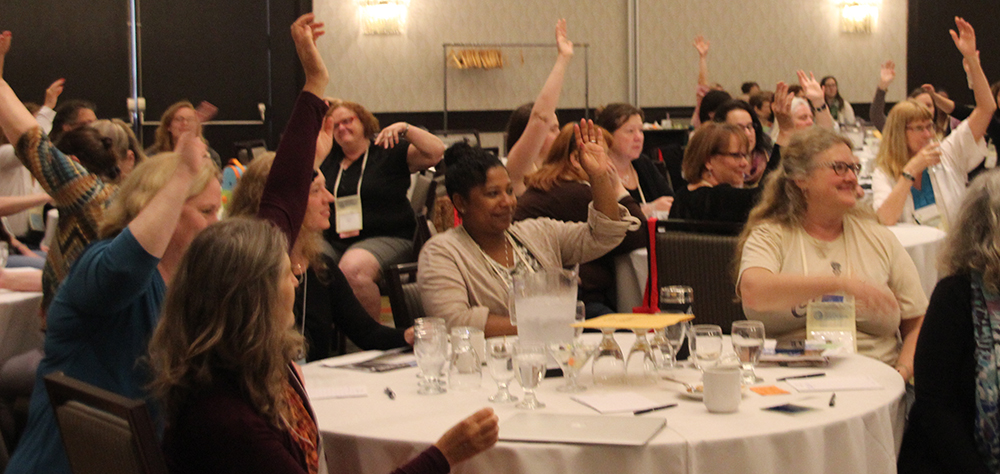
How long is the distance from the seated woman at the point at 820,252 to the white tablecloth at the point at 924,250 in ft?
4.79

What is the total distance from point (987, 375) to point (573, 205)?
7.76 feet

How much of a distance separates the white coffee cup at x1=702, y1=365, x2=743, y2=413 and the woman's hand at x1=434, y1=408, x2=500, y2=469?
1.74 ft

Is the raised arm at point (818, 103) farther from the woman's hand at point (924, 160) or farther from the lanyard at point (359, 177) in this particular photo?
the lanyard at point (359, 177)

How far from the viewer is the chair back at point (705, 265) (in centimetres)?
362

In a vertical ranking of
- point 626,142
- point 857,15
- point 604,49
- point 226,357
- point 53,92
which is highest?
point 857,15

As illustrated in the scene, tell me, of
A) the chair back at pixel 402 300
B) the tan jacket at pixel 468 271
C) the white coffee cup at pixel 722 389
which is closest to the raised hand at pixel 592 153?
the tan jacket at pixel 468 271

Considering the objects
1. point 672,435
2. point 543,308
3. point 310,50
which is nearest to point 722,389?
point 672,435

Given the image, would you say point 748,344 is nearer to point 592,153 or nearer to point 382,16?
point 592,153

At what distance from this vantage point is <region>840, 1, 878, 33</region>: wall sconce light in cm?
1280

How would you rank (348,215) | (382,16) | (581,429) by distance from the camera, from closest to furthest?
(581,429) < (348,215) < (382,16)

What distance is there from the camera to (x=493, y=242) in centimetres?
340

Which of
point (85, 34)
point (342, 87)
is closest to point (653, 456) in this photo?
point (85, 34)

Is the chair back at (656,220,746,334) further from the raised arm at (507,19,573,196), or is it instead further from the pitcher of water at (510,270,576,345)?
the pitcher of water at (510,270,576,345)

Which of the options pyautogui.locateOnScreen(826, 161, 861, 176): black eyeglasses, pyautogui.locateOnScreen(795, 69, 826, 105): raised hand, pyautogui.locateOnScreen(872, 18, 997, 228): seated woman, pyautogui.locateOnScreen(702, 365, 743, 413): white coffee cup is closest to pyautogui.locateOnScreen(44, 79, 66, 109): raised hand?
pyautogui.locateOnScreen(795, 69, 826, 105): raised hand
